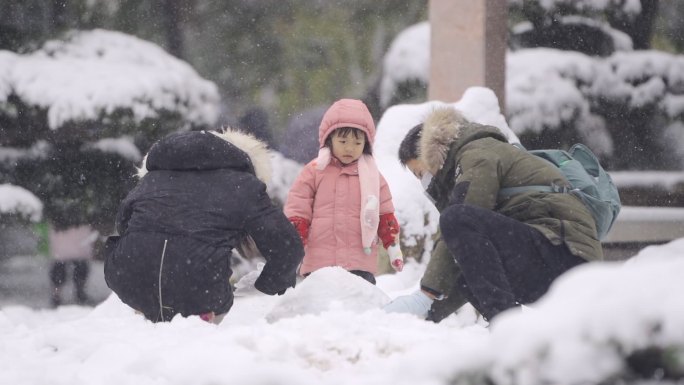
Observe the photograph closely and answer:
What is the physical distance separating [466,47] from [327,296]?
3.68m

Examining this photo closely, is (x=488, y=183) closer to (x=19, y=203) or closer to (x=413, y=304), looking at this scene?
(x=413, y=304)

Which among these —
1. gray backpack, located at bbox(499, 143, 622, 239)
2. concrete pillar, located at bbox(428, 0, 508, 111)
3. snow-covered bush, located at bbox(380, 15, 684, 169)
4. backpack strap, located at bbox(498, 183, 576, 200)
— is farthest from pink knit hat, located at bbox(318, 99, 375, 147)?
snow-covered bush, located at bbox(380, 15, 684, 169)

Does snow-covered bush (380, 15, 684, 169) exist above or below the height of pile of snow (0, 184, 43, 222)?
above

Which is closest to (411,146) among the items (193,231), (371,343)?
(193,231)

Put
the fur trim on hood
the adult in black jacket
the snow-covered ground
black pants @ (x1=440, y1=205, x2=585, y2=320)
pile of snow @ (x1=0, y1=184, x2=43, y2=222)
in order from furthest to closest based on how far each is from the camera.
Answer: pile of snow @ (x1=0, y1=184, x2=43, y2=222) < the fur trim on hood < the adult in black jacket < black pants @ (x1=440, y1=205, x2=585, y2=320) < the snow-covered ground

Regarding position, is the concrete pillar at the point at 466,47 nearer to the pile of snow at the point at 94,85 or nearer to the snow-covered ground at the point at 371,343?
the pile of snow at the point at 94,85

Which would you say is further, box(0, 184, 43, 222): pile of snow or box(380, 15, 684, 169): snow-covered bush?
box(380, 15, 684, 169): snow-covered bush

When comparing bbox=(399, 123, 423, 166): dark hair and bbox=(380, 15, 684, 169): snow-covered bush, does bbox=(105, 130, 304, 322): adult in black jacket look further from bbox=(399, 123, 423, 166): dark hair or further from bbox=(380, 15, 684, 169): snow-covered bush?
bbox=(380, 15, 684, 169): snow-covered bush

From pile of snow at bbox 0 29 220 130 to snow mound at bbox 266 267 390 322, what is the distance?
3958 millimetres

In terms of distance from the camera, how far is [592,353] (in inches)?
52.1

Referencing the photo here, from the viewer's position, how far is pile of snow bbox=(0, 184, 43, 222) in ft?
22.6

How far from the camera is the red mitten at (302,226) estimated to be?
169 inches

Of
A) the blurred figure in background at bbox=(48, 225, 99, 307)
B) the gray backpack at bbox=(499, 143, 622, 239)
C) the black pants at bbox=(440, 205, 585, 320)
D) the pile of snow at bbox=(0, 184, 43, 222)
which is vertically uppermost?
the gray backpack at bbox=(499, 143, 622, 239)

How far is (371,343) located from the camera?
2.17m
